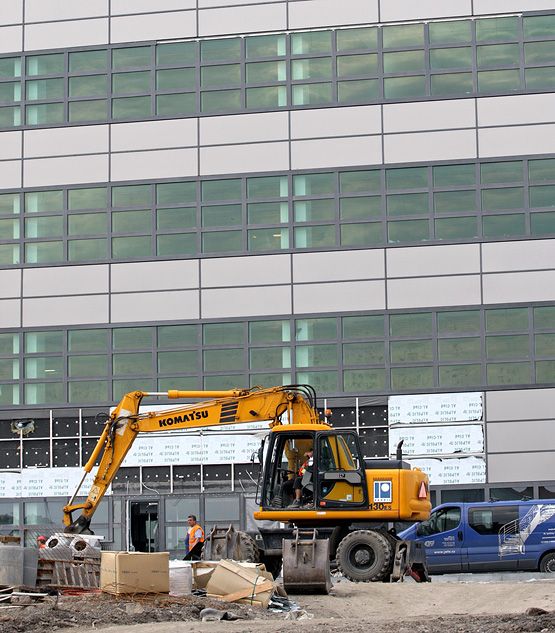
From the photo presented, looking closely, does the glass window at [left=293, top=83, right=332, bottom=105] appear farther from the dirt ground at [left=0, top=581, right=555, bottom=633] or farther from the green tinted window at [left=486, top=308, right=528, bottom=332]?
the dirt ground at [left=0, top=581, right=555, bottom=633]

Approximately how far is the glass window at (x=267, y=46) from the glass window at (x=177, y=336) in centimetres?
804

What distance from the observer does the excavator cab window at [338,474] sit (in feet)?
84.2

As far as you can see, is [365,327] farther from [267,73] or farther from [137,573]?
[137,573]

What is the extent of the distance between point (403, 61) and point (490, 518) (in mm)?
13929

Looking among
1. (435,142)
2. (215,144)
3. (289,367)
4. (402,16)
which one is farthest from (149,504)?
(402,16)

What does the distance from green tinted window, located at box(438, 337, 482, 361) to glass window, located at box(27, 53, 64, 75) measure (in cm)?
1394

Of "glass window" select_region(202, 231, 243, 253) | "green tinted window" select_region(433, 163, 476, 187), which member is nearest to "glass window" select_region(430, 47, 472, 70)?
"green tinted window" select_region(433, 163, 476, 187)

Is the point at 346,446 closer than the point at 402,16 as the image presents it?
Yes

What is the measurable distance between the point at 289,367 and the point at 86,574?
1730cm

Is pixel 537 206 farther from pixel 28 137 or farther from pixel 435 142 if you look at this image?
pixel 28 137

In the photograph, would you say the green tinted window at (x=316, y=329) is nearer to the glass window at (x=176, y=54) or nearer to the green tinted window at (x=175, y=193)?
the green tinted window at (x=175, y=193)

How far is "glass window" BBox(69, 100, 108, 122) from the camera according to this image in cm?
3956

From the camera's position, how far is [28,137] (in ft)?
130

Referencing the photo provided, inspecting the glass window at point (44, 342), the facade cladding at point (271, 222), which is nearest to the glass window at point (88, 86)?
the facade cladding at point (271, 222)
